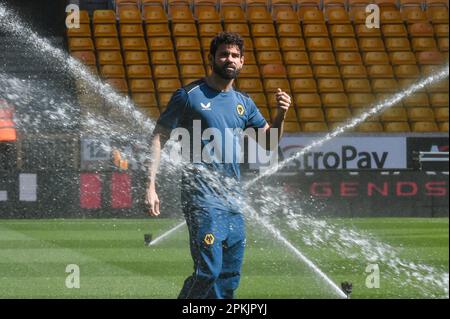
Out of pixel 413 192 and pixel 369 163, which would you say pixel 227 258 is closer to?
pixel 413 192

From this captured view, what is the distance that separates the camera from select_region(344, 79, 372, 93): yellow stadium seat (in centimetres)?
2269

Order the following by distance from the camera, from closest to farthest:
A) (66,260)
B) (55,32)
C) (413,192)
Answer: (66,260) < (413,192) < (55,32)

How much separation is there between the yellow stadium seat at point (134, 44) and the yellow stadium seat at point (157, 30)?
0.93 ft

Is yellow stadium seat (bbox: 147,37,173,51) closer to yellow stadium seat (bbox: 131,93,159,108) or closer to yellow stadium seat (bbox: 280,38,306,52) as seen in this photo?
yellow stadium seat (bbox: 131,93,159,108)

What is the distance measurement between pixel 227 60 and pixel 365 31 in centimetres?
1759

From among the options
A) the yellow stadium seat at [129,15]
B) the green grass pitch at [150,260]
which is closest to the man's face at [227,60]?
the green grass pitch at [150,260]

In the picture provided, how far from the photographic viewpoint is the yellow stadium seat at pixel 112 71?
21703 mm

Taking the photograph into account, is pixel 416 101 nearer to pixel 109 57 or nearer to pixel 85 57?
pixel 109 57

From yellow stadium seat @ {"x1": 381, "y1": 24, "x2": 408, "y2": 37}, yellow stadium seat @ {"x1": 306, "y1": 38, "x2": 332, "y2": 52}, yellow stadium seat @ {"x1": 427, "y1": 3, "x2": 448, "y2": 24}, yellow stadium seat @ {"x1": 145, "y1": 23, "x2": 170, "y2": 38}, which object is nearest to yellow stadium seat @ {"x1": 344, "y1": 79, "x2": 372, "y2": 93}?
yellow stadium seat @ {"x1": 306, "y1": 38, "x2": 332, "y2": 52}

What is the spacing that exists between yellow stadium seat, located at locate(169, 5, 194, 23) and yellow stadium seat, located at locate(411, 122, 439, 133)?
16.7 ft

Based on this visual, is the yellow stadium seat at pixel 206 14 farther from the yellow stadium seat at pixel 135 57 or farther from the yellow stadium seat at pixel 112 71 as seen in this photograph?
the yellow stadium seat at pixel 112 71
